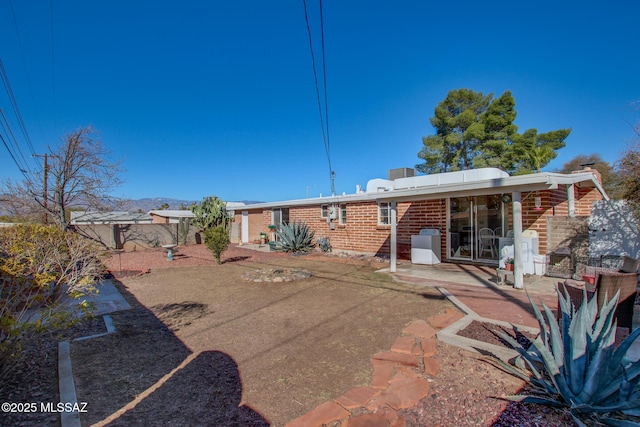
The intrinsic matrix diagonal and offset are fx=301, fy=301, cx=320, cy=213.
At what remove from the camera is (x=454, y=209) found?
394 inches

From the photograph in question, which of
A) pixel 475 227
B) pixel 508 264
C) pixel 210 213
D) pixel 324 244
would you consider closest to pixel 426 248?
pixel 475 227

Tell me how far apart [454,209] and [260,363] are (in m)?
8.59

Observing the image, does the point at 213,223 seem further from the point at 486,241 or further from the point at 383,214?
the point at 486,241

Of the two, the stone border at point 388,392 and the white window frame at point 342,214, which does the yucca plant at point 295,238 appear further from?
the stone border at point 388,392

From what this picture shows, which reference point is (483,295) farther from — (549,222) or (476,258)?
(476,258)

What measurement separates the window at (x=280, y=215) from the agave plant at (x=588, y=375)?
47.9ft

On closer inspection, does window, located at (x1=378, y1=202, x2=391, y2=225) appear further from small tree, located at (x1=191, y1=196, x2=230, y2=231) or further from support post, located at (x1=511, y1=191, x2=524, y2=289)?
small tree, located at (x1=191, y1=196, x2=230, y2=231)

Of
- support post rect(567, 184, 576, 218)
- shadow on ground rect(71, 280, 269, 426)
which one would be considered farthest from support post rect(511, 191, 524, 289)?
shadow on ground rect(71, 280, 269, 426)

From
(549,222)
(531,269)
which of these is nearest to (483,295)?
(531,269)

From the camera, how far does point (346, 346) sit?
371cm

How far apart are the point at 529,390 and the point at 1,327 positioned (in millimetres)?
4406

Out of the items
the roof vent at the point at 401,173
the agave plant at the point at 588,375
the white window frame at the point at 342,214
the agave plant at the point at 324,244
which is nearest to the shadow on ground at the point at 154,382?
the agave plant at the point at 588,375

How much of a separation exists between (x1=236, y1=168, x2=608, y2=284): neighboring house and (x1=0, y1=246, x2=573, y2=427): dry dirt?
2.71 m

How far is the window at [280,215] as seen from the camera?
55.2 feet
